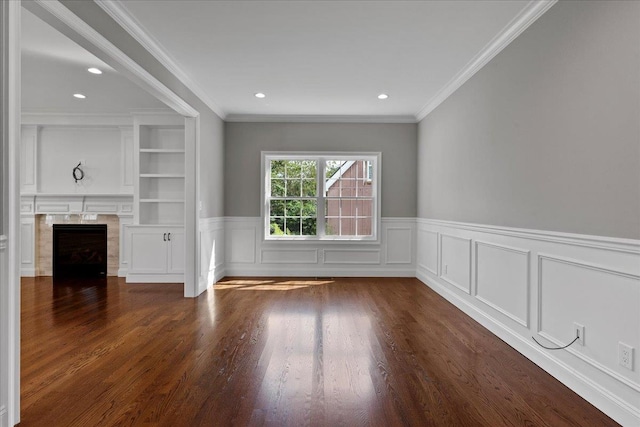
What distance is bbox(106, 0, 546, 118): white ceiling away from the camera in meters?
2.86

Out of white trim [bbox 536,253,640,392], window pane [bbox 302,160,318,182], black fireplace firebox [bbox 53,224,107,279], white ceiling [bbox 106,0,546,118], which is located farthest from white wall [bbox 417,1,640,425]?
black fireplace firebox [bbox 53,224,107,279]

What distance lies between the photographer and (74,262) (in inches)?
242

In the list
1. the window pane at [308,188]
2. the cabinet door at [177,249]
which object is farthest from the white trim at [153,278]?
the window pane at [308,188]

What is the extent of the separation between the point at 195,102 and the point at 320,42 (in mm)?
2066

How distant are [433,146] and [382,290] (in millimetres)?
2158

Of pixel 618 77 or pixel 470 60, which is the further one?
pixel 470 60

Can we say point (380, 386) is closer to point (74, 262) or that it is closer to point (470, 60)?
point (470, 60)

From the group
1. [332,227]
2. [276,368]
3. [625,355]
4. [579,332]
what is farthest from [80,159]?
[625,355]

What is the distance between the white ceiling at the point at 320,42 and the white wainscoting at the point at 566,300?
1.73 m

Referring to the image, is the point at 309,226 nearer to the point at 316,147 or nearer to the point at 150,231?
the point at 316,147

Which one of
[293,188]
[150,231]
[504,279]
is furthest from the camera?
[293,188]

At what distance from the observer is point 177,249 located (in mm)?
5605

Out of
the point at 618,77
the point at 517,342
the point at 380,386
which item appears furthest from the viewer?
the point at 517,342

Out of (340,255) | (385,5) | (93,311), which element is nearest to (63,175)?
(93,311)
